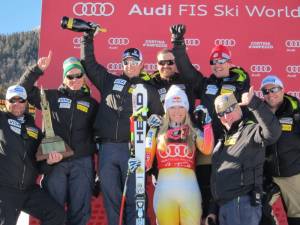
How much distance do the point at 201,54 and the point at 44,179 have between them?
9.53 ft

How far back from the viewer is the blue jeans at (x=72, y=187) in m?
4.66

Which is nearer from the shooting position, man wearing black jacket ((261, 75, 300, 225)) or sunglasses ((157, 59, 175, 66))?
man wearing black jacket ((261, 75, 300, 225))

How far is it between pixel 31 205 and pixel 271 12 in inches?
168

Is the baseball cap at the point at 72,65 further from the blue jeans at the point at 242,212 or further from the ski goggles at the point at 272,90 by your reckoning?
the blue jeans at the point at 242,212

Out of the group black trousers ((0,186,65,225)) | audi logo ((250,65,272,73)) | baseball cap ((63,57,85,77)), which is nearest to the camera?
black trousers ((0,186,65,225))

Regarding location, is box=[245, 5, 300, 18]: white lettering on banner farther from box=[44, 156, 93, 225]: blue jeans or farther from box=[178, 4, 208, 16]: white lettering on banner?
box=[44, 156, 93, 225]: blue jeans

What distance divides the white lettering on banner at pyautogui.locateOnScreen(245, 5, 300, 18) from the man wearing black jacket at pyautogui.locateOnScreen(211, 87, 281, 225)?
9.14 feet

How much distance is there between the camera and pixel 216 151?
413 cm

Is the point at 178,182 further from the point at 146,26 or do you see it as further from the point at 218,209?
the point at 146,26

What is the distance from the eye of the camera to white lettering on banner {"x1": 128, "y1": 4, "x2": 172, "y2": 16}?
638 centimetres

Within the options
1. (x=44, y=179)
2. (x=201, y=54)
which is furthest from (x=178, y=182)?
(x=201, y=54)

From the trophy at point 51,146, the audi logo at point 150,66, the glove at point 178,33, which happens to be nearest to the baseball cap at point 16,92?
the trophy at point 51,146

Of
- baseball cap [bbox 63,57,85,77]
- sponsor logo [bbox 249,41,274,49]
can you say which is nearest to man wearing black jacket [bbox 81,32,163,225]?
baseball cap [bbox 63,57,85,77]

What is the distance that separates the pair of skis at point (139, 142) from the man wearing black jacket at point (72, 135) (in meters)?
0.54
